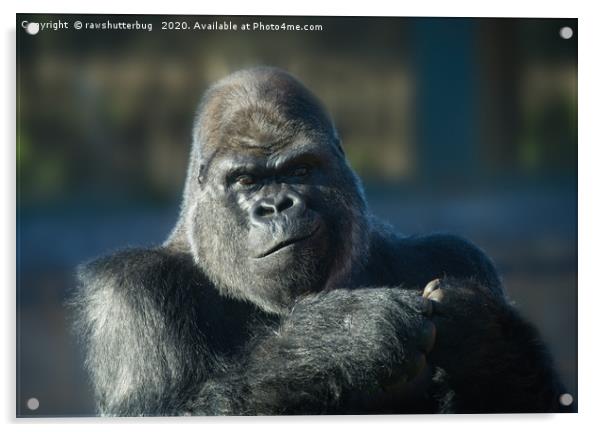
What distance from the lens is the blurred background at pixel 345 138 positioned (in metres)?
4.25

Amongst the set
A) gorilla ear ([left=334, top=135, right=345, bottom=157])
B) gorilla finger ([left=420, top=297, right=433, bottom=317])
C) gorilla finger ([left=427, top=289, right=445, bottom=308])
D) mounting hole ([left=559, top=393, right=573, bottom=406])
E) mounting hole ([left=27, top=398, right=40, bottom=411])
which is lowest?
mounting hole ([left=559, top=393, right=573, bottom=406])

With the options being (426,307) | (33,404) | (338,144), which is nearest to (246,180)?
(338,144)

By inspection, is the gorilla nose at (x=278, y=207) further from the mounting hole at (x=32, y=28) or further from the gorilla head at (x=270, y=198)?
the mounting hole at (x=32, y=28)

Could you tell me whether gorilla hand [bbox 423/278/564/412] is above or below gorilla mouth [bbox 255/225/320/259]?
below

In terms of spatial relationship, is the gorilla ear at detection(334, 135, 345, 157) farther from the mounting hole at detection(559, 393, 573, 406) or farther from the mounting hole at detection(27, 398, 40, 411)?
the mounting hole at detection(27, 398, 40, 411)

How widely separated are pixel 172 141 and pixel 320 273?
40.6 inches

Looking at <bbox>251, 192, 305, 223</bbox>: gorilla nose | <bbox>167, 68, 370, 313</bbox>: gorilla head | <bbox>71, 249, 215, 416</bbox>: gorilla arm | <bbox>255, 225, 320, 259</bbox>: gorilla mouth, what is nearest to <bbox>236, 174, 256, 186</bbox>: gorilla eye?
<bbox>167, 68, 370, 313</bbox>: gorilla head

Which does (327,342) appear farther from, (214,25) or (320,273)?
(214,25)

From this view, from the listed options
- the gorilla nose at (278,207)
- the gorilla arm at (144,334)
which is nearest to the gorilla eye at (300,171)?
the gorilla nose at (278,207)

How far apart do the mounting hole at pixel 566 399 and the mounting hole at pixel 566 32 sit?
1.62 m

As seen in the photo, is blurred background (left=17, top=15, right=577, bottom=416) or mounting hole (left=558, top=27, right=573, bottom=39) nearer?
blurred background (left=17, top=15, right=577, bottom=416)

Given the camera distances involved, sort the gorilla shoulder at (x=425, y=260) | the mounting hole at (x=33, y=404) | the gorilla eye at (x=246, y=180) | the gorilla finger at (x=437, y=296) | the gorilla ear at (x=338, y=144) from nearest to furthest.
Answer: the gorilla finger at (x=437, y=296) < the gorilla eye at (x=246, y=180) < the mounting hole at (x=33, y=404) < the gorilla ear at (x=338, y=144) < the gorilla shoulder at (x=425, y=260)

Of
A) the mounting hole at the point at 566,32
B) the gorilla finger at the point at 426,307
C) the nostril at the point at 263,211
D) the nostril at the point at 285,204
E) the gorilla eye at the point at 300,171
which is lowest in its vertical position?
the gorilla finger at the point at 426,307

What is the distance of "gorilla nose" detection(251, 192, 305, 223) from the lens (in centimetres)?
386
